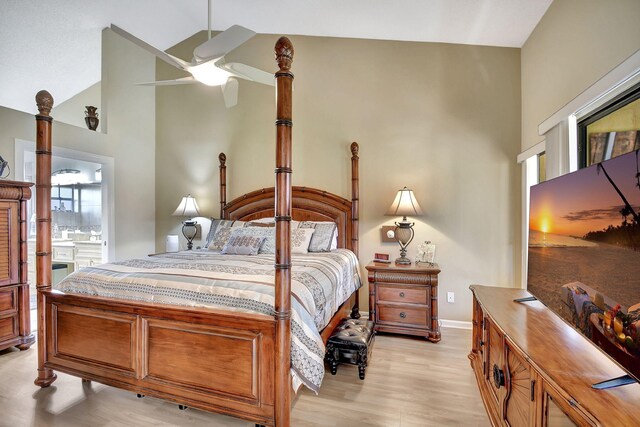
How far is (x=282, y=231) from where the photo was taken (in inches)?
65.9

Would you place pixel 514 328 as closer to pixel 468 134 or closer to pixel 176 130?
pixel 468 134

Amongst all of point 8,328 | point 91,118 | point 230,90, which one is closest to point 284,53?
point 230,90

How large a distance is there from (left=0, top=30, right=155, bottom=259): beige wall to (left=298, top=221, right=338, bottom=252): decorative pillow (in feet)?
8.44

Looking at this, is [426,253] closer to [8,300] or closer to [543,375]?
[543,375]

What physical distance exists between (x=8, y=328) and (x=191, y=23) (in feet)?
13.6

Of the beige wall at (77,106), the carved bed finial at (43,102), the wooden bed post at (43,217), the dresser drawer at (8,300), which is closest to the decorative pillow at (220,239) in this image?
the wooden bed post at (43,217)

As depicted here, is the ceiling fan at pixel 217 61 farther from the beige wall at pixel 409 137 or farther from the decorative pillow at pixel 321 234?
the decorative pillow at pixel 321 234

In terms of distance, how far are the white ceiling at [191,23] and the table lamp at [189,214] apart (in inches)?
84.7

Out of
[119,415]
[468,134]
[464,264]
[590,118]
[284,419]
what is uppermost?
[468,134]

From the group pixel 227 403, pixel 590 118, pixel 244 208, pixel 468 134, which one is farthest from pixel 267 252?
pixel 590 118

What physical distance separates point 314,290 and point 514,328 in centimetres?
116

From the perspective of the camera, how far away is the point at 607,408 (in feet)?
2.98

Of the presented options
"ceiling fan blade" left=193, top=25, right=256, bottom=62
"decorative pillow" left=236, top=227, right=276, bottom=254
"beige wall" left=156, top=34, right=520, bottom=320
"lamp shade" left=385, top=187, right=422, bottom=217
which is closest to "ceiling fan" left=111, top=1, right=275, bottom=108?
"ceiling fan blade" left=193, top=25, right=256, bottom=62

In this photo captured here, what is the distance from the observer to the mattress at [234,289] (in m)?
1.80
